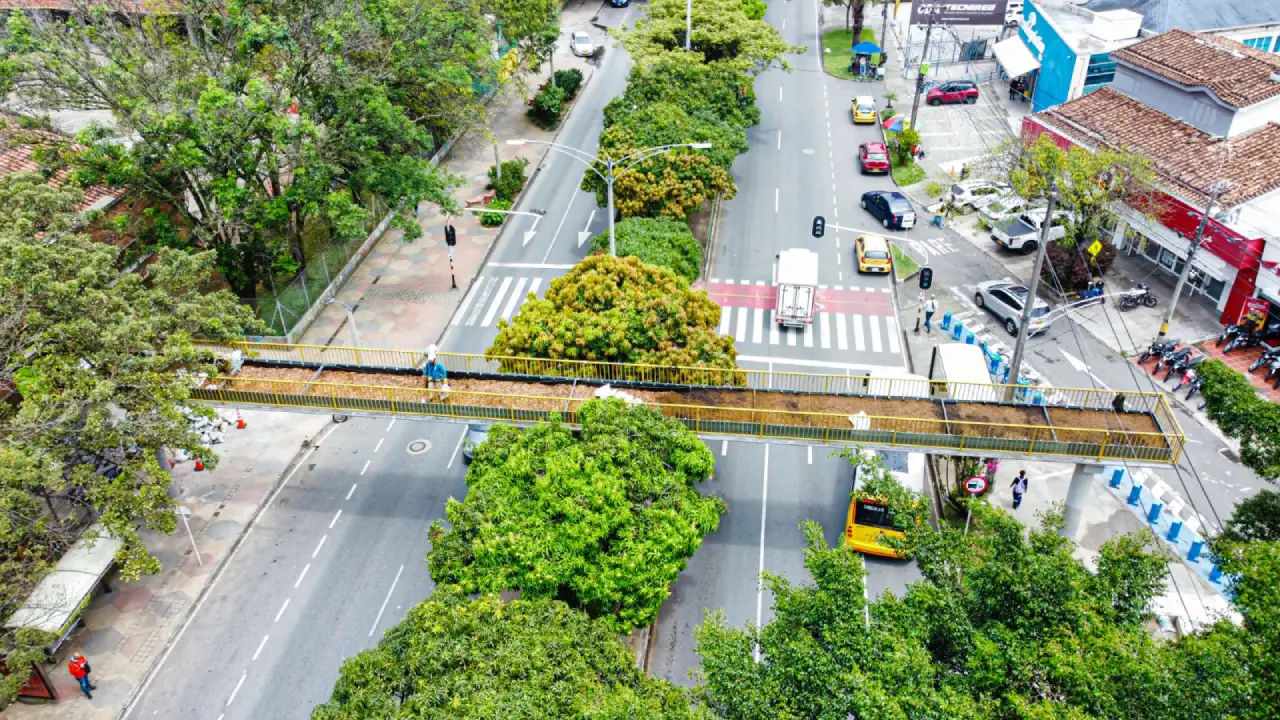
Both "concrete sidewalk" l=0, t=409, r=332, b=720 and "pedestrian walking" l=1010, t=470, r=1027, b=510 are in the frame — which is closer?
"concrete sidewalk" l=0, t=409, r=332, b=720

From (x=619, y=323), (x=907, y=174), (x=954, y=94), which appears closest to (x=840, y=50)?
(x=954, y=94)

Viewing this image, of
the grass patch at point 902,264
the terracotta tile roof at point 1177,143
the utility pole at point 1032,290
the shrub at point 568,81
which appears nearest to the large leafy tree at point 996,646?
the utility pole at point 1032,290

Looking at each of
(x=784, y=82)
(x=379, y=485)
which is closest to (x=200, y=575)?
(x=379, y=485)

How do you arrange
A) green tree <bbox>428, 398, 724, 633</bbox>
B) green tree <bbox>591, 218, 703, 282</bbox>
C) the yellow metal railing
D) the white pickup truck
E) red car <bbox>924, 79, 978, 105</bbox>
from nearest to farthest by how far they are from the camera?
1. green tree <bbox>428, 398, 724, 633</bbox>
2. the yellow metal railing
3. green tree <bbox>591, 218, 703, 282</bbox>
4. the white pickup truck
5. red car <bbox>924, 79, 978, 105</bbox>

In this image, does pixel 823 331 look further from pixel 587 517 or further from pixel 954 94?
pixel 954 94

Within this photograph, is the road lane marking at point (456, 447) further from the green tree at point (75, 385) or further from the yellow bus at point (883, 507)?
the yellow bus at point (883, 507)

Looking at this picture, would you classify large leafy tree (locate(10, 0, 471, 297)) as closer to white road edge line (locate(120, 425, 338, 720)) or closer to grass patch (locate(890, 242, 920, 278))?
white road edge line (locate(120, 425, 338, 720))

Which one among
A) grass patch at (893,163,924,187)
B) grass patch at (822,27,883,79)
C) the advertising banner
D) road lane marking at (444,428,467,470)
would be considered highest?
the advertising banner

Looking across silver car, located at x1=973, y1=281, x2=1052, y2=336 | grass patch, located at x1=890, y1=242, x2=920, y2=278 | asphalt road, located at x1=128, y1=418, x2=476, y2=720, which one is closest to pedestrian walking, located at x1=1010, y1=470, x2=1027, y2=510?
silver car, located at x1=973, y1=281, x2=1052, y2=336
